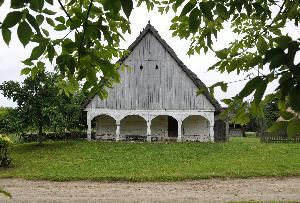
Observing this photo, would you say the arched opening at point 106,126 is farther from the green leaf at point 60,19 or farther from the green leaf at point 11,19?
the green leaf at point 11,19

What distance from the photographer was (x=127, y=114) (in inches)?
1089

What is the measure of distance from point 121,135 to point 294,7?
25980 millimetres

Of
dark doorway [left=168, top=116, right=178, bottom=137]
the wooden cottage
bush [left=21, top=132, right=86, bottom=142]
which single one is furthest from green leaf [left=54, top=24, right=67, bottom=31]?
bush [left=21, top=132, right=86, bottom=142]

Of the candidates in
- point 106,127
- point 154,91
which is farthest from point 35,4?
point 106,127

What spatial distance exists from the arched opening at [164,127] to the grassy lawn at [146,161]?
422 centimetres

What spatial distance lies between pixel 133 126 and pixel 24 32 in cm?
2726

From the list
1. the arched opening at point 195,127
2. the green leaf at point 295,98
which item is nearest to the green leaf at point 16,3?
the green leaf at point 295,98

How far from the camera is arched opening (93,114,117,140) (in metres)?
29.3

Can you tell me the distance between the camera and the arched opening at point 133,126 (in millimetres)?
29328

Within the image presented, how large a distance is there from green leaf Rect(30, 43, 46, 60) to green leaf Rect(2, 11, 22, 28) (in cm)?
44

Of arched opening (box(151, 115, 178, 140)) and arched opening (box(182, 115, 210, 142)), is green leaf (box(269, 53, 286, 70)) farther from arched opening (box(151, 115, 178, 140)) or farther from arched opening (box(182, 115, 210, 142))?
arched opening (box(182, 115, 210, 142))

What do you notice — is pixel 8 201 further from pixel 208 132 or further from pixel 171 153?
pixel 208 132

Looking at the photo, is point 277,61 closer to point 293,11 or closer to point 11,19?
point 11,19

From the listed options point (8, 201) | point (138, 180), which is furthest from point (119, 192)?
point (8, 201)
